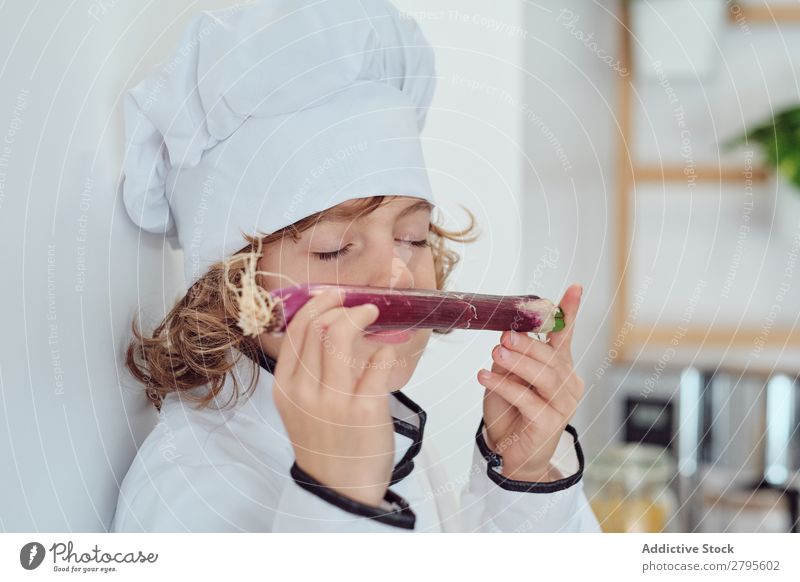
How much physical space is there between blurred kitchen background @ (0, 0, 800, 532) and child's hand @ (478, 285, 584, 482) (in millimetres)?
74

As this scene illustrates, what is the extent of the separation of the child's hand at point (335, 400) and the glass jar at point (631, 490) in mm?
572

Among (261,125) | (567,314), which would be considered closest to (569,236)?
(567,314)

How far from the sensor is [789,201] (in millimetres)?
981

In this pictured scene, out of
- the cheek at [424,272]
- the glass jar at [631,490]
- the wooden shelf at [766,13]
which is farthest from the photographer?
the wooden shelf at [766,13]

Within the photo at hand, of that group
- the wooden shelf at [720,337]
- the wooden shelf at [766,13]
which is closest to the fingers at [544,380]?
the wooden shelf at [720,337]

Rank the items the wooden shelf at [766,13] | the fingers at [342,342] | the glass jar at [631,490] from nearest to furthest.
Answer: the fingers at [342,342]
the glass jar at [631,490]
the wooden shelf at [766,13]

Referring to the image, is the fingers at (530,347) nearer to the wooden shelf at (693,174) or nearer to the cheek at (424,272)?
the cheek at (424,272)

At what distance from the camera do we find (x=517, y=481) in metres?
0.50

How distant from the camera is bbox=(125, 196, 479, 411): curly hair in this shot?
427 millimetres

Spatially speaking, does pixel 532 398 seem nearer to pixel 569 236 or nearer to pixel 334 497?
pixel 334 497

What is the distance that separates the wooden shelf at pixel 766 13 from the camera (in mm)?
981

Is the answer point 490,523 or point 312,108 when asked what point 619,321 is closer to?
point 490,523

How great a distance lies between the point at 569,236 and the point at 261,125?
519 millimetres
